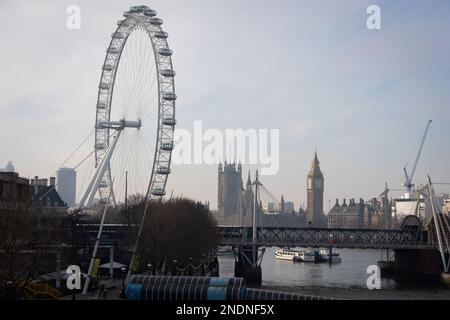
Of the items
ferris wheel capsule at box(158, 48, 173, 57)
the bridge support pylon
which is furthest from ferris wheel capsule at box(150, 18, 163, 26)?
the bridge support pylon

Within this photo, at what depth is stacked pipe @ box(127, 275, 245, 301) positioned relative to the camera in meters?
23.4

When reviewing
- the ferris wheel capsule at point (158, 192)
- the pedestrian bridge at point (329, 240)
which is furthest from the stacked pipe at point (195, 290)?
the pedestrian bridge at point (329, 240)

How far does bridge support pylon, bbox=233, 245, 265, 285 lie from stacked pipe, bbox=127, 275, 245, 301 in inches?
1151

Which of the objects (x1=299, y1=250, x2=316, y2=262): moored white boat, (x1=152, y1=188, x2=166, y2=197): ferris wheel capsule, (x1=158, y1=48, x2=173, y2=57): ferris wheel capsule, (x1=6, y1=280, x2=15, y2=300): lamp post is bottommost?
(x1=299, y1=250, x2=316, y2=262): moored white boat

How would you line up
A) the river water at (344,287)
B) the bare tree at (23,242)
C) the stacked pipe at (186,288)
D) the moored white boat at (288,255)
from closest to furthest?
the stacked pipe at (186,288) < the bare tree at (23,242) < the river water at (344,287) < the moored white boat at (288,255)

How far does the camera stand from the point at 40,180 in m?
71.4

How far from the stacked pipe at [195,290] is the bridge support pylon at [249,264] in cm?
2916

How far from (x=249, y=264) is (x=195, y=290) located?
116ft

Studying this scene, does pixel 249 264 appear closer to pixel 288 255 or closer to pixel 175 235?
pixel 175 235

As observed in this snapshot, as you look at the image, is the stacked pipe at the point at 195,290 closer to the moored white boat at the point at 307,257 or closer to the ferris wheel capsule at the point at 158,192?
the ferris wheel capsule at the point at 158,192

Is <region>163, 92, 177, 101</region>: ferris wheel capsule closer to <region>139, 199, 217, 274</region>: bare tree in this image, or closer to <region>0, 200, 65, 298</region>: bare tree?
<region>139, 199, 217, 274</region>: bare tree

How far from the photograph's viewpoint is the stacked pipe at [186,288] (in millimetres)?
23375

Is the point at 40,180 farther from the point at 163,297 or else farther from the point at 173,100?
the point at 163,297
